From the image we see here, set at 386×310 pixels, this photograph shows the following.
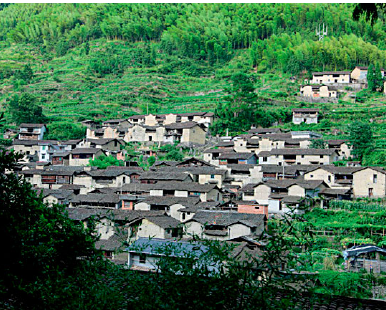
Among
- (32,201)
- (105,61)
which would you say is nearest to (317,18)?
(105,61)

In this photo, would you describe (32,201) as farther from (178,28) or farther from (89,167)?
(178,28)

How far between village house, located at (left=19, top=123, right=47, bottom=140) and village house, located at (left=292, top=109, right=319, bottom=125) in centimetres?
2314

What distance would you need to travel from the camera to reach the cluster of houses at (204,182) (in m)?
19.8

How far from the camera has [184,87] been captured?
57.2 meters

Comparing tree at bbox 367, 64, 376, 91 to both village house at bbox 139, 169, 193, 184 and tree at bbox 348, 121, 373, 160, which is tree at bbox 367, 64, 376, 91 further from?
village house at bbox 139, 169, 193, 184

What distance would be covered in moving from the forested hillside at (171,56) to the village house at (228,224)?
19147 millimetres

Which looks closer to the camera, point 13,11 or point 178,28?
point 178,28

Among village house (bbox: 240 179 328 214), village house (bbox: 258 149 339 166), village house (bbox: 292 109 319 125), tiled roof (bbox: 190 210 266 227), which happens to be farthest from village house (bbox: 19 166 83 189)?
village house (bbox: 292 109 319 125)

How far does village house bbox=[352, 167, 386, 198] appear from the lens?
25.0 metres

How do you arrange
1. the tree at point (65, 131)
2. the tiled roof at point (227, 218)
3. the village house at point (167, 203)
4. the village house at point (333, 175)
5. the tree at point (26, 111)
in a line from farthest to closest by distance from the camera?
the tree at point (26, 111) → the tree at point (65, 131) → the village house at point (333, 175) → the village house at point (167, 203) → the tiled roof at point (227, 218)

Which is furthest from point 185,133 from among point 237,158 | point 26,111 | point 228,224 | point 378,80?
point 378,80

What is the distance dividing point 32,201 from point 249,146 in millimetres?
26526

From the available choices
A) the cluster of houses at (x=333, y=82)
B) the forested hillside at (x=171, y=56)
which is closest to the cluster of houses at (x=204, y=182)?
the forested hillside at (x=171, y=56)

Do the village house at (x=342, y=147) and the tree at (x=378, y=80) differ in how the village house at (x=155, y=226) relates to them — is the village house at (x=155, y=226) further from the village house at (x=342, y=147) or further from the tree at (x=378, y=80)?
the tree at (x=378, y=80)
